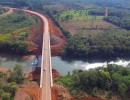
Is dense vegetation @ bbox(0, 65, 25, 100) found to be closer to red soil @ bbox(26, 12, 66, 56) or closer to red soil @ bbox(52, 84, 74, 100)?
red soil @ bbox(52, 84, 74, 100)

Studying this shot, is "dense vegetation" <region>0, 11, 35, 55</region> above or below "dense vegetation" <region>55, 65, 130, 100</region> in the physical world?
above

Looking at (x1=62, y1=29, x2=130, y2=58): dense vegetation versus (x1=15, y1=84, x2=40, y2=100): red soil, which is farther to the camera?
(x1=62, y1=29, x2=130, y2=58): dense vegetation

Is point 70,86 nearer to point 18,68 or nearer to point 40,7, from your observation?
point 18,68

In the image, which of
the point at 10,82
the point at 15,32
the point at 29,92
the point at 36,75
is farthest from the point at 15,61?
the point at 29,92

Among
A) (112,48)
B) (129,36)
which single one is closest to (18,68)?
(112,48)

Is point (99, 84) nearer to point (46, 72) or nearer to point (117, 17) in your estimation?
point (46, 72)

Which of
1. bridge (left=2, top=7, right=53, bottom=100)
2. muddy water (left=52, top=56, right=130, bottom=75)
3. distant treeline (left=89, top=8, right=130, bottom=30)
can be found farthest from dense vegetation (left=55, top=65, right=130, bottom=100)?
distant treeline (left=89, top=8, right=130, bottom=30)
